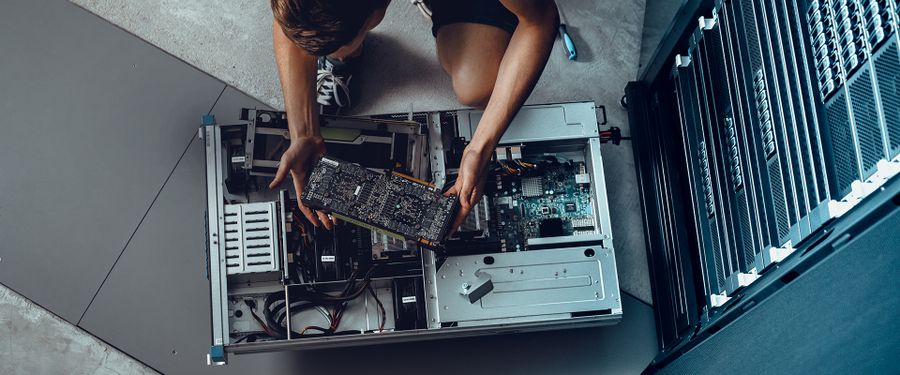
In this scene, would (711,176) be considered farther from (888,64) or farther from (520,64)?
(888,64)

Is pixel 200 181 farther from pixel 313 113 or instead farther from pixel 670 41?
pixel 670 41

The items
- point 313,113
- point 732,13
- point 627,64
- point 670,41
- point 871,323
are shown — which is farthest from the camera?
point 627,64

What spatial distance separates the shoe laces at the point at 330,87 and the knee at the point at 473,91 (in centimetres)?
41

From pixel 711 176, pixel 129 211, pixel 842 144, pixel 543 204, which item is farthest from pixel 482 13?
pixel 129 211

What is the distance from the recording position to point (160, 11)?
296 cm

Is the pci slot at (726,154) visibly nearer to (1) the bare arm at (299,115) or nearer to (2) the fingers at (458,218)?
(2) the fingers at (458,218)

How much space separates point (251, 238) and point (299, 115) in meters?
0.38

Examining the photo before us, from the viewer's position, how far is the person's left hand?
217 cm

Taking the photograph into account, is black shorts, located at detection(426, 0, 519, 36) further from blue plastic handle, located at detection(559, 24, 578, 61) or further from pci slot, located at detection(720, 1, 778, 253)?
pci slot, located at detection(720, 1, 778, 253)

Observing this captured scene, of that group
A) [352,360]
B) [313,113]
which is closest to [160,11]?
[313,113]

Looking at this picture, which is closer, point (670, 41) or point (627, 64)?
point (670, 41)

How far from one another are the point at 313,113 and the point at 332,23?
2.14 feet

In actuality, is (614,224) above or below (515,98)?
below

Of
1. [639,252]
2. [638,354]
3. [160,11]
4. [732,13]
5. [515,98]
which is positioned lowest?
[638,354]
